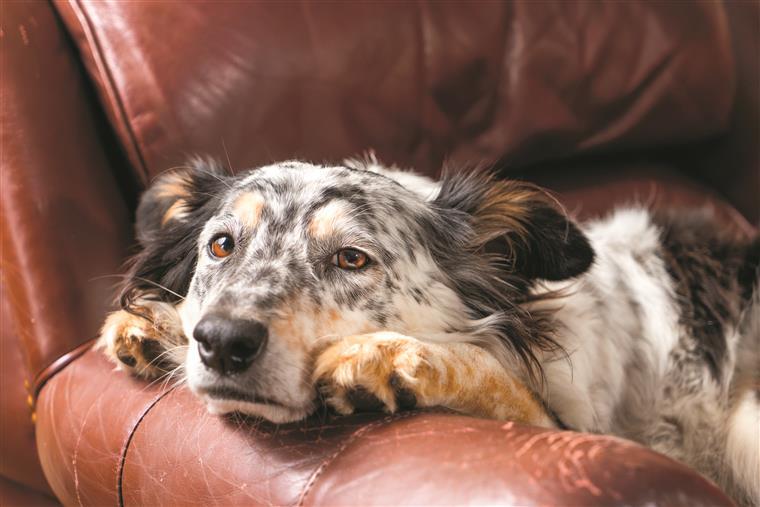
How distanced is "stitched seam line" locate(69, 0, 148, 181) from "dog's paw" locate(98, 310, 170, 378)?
0.68 m

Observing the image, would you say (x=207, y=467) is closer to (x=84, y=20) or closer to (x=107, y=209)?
(x=107, y=209)

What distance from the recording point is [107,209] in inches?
86.9

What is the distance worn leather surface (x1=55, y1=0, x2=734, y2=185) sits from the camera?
7.32ft

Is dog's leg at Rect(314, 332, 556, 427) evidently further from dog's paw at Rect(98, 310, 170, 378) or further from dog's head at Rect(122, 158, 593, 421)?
dog's paw at Rect(98, 310, 170, 378)

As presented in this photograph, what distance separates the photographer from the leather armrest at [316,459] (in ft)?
3.33

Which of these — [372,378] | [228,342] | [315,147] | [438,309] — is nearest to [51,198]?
[315,147]

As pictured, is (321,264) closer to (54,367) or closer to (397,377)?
(397,377)

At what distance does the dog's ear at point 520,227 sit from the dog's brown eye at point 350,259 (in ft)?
1.12

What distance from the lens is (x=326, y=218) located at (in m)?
1.75

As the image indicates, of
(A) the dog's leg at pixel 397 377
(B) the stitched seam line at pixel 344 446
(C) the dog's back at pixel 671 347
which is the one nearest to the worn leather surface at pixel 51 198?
(A) the dog's leg at pixel 397 377

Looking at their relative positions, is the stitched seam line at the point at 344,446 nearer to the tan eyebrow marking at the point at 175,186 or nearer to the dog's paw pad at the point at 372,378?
the dog's paw pad at the point at 372,378

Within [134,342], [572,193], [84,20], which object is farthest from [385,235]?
[572,193]

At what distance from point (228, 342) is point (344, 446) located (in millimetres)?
286

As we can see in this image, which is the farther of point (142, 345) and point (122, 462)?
point (142, 345)
